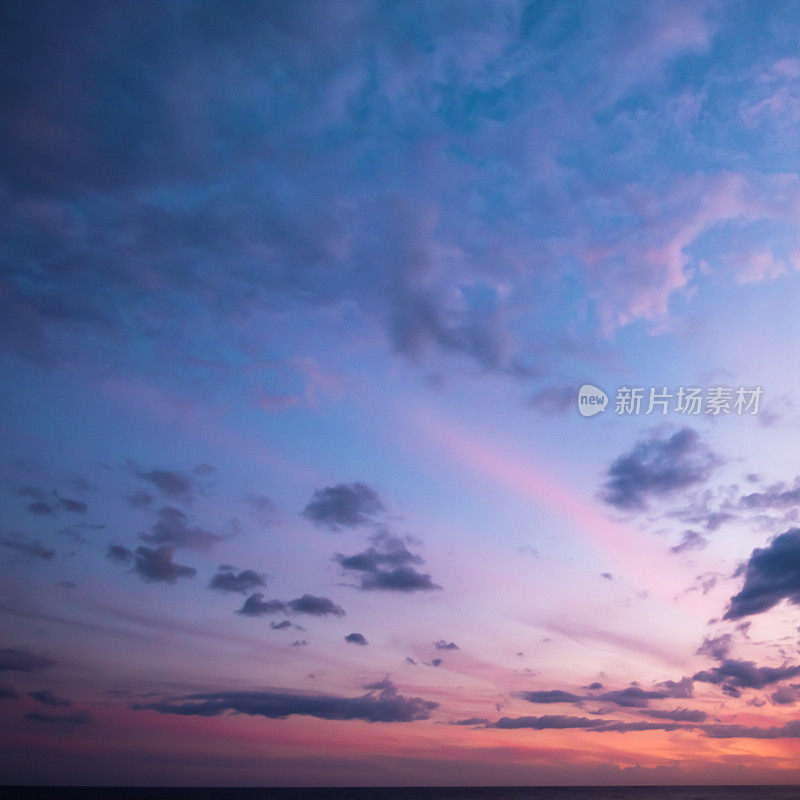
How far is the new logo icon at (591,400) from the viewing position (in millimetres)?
34906

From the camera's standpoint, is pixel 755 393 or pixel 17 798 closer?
pixel 755 393

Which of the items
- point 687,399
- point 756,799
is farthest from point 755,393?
point 756,799

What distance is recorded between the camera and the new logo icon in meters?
34.9

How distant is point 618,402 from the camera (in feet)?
118

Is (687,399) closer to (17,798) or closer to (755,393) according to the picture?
(755,393)

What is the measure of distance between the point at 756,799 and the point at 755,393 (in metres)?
209

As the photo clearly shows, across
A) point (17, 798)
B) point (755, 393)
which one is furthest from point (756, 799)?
point (755, 393)

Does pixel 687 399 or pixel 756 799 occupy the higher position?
pixel 687 399

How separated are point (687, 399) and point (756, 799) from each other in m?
210

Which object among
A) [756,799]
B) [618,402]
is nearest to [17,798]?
[756,799]

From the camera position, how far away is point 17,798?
188 m

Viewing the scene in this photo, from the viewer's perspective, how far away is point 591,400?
116 ft

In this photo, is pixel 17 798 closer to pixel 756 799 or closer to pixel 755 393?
pixel 756 799

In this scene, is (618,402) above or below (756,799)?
above
